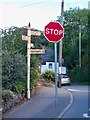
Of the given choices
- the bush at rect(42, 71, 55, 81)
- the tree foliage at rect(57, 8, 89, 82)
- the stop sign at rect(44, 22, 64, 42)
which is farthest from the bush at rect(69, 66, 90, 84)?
the stop sign at rect(44, 22, 64, 42)

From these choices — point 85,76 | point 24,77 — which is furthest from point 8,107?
point 85,76

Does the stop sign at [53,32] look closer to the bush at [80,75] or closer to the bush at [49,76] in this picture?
the bush at [49,76]

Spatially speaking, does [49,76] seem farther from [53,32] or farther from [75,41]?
[75,41]

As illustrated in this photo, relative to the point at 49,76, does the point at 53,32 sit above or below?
above

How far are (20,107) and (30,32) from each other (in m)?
6.20

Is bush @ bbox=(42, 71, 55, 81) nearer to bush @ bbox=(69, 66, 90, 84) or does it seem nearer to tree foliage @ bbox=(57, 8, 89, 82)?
bush @ bbox=(69, 66, 90, 84)

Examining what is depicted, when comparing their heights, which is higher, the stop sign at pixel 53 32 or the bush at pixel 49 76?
the stop sign at pixel 53 32

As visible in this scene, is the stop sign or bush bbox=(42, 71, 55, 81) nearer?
the stop sign

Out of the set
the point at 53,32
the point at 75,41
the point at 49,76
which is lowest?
the point at 49,76

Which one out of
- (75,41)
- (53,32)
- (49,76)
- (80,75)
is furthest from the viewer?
(75,41)

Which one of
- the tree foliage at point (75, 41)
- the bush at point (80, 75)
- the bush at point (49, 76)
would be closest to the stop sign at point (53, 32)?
the bush at point (49, 76)

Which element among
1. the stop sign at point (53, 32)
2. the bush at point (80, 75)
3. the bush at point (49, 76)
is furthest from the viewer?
the bush at point (80, 75)

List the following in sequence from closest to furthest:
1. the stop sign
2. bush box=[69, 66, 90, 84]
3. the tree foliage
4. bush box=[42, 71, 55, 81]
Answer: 1. the stop sign
2. bush box=[42, 71, 55, 81]
3. bush box=[69, 66, 90, 84]
4. the tree foliage

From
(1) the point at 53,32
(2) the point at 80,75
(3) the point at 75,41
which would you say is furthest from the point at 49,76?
(3) the point at 75,41
